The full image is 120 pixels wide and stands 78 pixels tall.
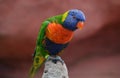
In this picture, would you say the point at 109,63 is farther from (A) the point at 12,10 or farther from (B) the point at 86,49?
(A) the point at 12,10

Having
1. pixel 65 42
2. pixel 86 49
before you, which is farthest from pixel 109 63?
pixel 65 42

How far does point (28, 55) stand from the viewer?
5047mm

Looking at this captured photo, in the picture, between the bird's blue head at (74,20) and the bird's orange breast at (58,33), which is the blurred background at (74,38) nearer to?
the bird's orange breast at (58,33)

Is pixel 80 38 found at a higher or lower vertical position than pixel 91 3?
lower

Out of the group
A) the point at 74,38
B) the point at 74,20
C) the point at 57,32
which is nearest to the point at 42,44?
the point at 57,32

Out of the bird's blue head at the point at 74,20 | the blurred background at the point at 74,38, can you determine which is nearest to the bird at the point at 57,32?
the bird's blue head at the point at 74,20

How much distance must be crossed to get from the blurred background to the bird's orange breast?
7.28 feet

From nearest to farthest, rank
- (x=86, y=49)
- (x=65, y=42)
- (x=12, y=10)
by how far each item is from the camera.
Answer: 1. (x=65, y=42)
2. (x=12, y=10)
3. (x=86, y=49)

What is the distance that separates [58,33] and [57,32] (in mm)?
15

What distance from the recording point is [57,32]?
261 centimetres

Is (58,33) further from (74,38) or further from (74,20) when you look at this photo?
(74,38)

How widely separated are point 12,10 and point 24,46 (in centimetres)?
57

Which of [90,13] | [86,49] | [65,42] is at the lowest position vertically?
[65,42]

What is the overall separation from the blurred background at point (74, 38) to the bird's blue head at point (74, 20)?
235 centimetres
